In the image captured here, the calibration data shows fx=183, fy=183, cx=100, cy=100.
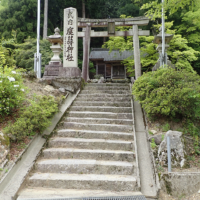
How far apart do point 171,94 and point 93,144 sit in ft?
7.39

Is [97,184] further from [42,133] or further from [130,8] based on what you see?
[130,8]

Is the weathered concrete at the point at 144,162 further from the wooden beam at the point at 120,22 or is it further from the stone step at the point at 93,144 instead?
the wooden beam at the point at 120,22

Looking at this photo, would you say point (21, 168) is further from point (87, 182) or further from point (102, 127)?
point (102, 127)

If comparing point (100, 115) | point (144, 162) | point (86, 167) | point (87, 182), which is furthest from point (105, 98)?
point (87, 182)

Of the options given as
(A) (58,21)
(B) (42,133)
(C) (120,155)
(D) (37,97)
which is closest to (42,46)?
(A) (58,21)

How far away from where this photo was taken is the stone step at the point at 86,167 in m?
3.63

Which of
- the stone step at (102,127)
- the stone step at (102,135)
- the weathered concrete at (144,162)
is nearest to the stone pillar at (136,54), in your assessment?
the weathered concrete at (144,162)

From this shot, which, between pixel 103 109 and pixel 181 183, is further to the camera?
pixel 103 109

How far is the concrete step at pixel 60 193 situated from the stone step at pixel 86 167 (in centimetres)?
44

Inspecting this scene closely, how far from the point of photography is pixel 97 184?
333 centimetres

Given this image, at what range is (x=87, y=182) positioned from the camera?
3.35 meters

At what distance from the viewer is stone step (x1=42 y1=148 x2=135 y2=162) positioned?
3960 mm

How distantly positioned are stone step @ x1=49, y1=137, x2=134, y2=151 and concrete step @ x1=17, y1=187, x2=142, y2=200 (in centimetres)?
115

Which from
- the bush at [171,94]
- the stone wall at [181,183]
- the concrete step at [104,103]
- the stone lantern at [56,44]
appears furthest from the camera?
the stone lantern at [56,44]
